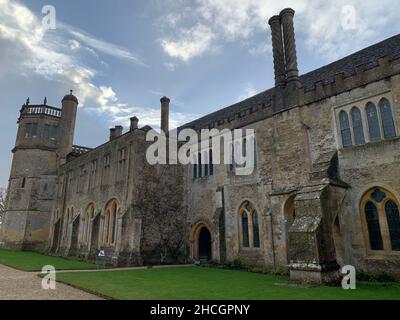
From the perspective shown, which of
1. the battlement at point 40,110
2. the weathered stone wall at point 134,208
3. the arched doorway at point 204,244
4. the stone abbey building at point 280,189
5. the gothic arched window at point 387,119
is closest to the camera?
the stone abbey building at point 280,189

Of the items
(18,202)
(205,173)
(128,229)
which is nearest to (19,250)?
(18,202)

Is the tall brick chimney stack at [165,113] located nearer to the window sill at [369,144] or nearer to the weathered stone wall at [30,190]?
the window sill at [369,144]

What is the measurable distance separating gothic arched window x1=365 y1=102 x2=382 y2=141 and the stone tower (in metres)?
29.7

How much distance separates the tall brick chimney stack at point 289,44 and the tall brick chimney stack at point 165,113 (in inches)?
439

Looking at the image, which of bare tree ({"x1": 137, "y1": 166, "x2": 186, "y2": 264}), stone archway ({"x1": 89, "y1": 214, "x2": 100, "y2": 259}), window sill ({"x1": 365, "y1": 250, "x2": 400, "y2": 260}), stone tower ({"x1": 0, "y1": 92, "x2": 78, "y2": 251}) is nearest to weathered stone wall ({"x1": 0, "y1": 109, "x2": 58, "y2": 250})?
stone tower ({"x1": 0, "y1": 92, "x2": 78, "y2": 251})

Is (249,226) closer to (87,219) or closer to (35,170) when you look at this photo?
(87,219)

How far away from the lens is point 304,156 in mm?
14195

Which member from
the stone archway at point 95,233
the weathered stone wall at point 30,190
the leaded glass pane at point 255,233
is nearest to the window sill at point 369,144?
the leaded glass pane at point 255,233

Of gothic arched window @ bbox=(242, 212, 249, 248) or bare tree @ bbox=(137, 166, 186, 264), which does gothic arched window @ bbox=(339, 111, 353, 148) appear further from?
bare tree @ bbox=(137, 166, 186, 264)

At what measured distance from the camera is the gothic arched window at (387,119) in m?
11.7

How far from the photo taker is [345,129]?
1313cm

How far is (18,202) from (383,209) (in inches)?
1287

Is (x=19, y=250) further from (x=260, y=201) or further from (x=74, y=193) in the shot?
(x=260, y=201)

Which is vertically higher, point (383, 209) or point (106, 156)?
point (106, 156)
